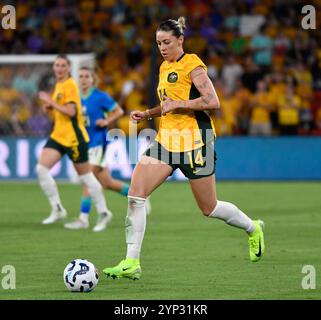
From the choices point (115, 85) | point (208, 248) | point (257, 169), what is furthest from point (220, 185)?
point (208, 248)

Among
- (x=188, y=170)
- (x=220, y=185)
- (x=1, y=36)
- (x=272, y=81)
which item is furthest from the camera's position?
(x=1, y=36)

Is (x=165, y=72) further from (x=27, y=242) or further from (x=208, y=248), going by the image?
(x=27, y=242)

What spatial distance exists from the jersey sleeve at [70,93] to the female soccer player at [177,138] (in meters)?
4.52

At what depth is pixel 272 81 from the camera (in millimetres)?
25922

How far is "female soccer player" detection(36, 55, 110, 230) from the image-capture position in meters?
14.8

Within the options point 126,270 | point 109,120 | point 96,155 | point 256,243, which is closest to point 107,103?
point 109,120

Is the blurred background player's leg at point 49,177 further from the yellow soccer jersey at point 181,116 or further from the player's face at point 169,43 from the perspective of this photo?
the player's face at point 169,43

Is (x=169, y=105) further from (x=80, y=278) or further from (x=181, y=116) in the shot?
(x=80, y=278)

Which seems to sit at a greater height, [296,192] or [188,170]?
[188,170]

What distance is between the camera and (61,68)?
48.8 feet

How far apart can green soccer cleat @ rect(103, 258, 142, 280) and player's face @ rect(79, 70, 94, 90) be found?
5.88 m

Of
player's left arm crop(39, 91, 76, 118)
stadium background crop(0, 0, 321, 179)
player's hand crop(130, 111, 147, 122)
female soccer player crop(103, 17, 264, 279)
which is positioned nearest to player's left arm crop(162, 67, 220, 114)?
female soccer player crop(103, 17, 264, 279)

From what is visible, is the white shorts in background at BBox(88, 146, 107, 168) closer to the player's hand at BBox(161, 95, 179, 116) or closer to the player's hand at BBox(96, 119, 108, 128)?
the player's hand at BBox(96, 119, 108, 128)
